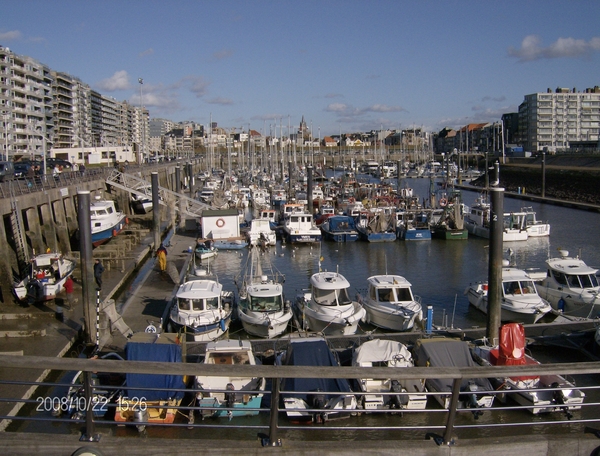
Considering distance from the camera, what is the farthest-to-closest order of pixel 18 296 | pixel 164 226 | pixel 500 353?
1. pixel 164 226
2. pixel 18 296
3. pixel 500 353

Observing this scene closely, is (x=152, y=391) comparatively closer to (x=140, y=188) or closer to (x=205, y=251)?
(x=205, y=251)

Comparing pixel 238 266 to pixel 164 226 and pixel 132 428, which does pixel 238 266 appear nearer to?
pixel 164 226

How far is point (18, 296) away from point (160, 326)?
573 centimetres

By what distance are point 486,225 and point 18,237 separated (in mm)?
29698

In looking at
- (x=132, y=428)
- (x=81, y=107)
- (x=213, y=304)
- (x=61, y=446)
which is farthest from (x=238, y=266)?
(x=81, y=107)

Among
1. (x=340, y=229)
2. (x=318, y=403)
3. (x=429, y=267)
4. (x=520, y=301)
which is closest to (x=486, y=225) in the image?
(x=340, y=229)

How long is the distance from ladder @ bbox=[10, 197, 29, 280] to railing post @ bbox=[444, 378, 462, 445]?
22.2 meters

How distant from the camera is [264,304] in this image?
59.2 feet

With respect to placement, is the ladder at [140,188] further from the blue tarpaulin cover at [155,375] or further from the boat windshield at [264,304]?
the blue tarpaulin cover at [155,375]

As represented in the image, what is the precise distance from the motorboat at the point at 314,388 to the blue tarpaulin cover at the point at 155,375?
7.31 feet

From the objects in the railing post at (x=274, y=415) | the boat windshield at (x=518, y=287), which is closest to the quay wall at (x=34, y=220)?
the railing post at (x=274, y=415)

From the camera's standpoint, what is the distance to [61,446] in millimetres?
3822

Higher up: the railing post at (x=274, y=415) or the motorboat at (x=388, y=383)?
the railing post at (x=274, y=415)

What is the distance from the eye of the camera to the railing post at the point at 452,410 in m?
3.87
